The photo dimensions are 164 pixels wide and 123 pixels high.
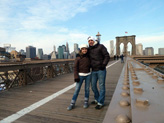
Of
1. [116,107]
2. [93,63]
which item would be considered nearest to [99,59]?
[93,63]

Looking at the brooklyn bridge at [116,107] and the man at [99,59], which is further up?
the man at [99,59]

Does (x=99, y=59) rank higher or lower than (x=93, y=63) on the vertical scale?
higher

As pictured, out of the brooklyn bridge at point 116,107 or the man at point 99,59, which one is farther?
the man at point 99,59

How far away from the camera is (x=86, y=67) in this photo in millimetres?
3463

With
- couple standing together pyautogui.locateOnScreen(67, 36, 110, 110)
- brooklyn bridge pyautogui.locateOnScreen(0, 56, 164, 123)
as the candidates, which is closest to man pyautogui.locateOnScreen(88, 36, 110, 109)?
couple standing together pyautogui.locateOnScreen(67, 36, 110, 110)

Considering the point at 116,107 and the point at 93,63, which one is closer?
the point at 116,107

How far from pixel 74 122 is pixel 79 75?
46.8 inches

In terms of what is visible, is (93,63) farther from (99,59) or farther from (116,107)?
→ (116,107)

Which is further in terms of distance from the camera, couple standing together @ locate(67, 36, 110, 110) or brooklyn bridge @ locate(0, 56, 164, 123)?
couple standing together @ locate(67, 36, 110, 110)

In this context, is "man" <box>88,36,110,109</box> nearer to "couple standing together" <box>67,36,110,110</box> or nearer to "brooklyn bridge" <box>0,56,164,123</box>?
"couple standing together" <box>67,36,110,110</box>

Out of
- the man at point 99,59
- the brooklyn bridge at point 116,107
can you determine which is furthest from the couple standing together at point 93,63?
the brooklyn bridge at point 116,107

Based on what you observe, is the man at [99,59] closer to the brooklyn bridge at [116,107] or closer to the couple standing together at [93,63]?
the couple standing together at [93,63]

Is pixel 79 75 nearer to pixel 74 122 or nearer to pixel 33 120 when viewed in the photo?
pixel 74 122

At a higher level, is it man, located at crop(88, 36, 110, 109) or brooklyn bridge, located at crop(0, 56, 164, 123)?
man, located at crop(88, 36, 110, 109)
